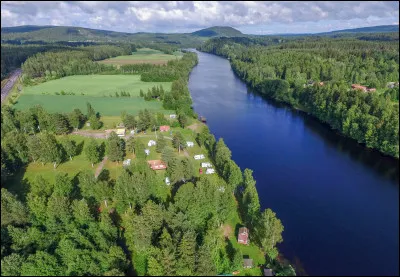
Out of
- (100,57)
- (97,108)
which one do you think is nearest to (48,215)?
(97,108)

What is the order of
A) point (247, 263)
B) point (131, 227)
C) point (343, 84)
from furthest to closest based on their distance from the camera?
point (343, 84)
point (131, 227)
point (247, 263)

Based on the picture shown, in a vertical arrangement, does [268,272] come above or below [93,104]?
below

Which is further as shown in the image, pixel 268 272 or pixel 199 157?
pixel 199 157

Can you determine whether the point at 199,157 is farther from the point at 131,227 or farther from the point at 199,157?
the point at 131,227

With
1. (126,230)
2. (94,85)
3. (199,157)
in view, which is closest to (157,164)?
(199,157)

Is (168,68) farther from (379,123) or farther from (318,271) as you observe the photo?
(318,271)

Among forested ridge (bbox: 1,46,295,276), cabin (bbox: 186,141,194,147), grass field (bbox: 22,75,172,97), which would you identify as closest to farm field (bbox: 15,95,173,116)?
grass field (bbox: 22,75,172,97)

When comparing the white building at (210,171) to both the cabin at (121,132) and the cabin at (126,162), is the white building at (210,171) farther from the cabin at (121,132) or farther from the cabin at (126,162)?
the cabin at (121,132)
